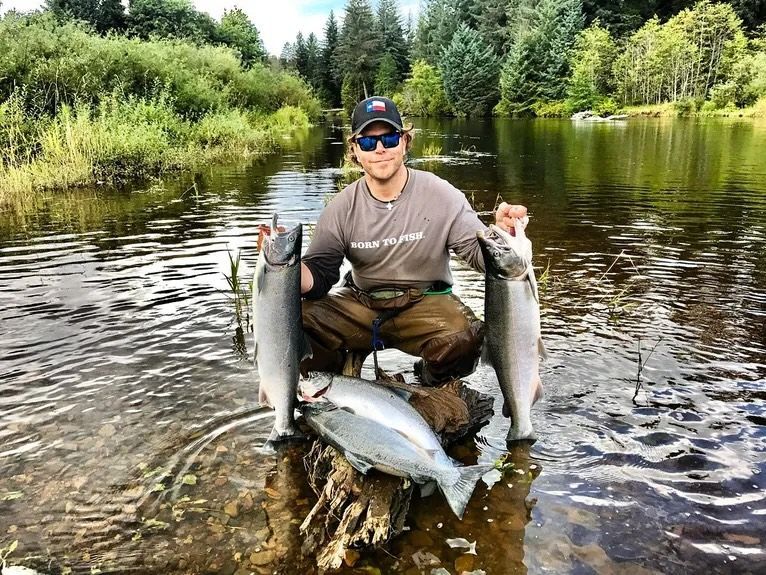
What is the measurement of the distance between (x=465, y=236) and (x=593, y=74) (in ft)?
201

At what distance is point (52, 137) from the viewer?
14664 mm

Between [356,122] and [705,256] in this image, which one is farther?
[705,256]

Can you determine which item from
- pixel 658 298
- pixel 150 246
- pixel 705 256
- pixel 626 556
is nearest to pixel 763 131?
pixel 705 256

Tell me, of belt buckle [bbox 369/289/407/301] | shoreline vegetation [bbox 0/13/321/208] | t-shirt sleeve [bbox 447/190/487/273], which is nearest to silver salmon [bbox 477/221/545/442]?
t-shirt sleeve [bbox 447/190/487/273]

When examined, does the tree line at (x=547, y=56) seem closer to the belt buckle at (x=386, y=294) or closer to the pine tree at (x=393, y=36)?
the pine tree at (x=393, y=36)

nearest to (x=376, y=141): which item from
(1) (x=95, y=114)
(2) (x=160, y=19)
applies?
(1) (x=95, y=114)

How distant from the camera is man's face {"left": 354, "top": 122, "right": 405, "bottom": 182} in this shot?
4324 mm

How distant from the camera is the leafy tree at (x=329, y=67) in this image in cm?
9581

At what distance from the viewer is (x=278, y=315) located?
370 cm

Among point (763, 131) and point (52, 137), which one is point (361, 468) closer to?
point (52, 137)

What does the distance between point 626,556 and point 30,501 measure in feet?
11.5

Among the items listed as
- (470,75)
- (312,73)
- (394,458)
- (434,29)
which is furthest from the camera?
(312,73)

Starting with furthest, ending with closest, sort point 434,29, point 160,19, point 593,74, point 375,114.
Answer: point 434,29 → point 593,74 → point 160,19 → point 375,114

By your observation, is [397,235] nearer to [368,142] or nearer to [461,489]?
[368,142]
